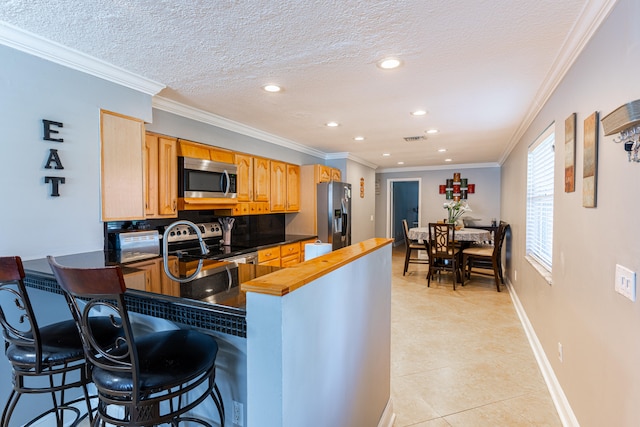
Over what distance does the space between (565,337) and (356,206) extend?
179 inches

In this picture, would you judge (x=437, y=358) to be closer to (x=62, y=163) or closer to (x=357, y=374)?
(x=357, y=374)

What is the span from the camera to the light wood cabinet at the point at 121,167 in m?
2.31

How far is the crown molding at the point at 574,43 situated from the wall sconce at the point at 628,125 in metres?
0.62

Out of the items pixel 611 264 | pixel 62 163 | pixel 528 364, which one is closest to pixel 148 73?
pixel 62 163

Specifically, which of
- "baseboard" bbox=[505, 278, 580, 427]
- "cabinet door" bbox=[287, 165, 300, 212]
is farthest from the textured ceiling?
"baseboard" bbox=[505, 278, 580, 427]

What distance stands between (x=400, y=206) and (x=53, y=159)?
9.52 meters

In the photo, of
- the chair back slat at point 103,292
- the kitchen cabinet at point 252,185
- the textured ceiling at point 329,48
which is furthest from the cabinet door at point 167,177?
the chair back slat at point 103,292

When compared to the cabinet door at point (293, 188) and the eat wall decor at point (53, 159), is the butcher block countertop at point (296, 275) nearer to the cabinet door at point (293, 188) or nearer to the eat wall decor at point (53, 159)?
the eat wall decor at point (53, 159)

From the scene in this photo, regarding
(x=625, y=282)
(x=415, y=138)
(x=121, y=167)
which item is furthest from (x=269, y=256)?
(x=625, y=282)

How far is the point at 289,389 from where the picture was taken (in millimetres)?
1008

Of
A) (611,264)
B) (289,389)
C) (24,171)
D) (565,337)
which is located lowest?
(565,337)

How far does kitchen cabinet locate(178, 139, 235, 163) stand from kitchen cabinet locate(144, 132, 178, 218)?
82mm

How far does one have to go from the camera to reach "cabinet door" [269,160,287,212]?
4496 millimetres

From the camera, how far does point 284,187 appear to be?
4.75m
